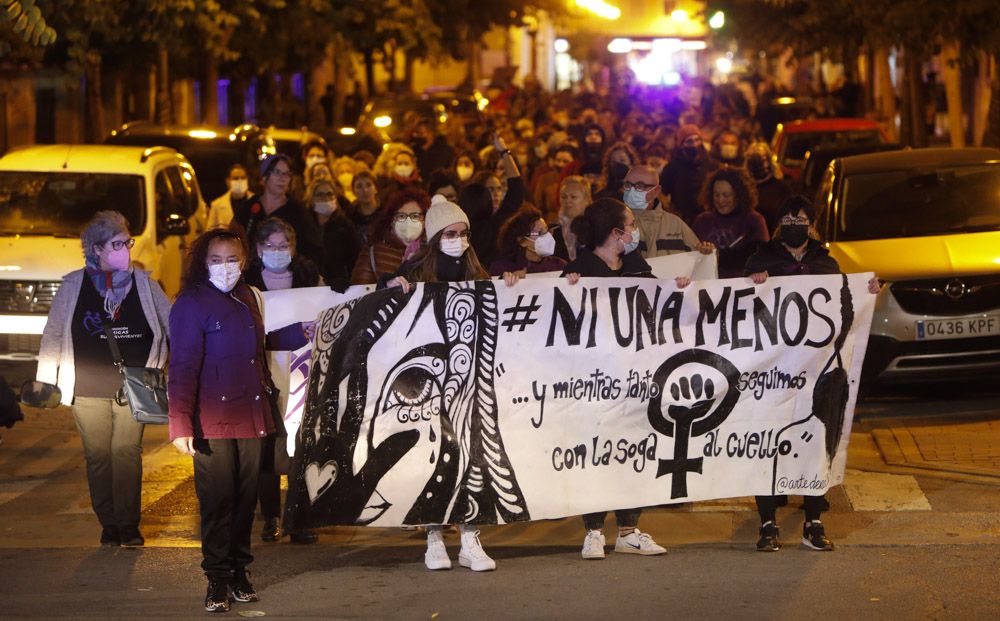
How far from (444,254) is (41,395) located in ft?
6.96

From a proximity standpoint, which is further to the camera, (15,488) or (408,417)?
(15,488)

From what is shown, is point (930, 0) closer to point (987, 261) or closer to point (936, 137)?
point (987, 261)

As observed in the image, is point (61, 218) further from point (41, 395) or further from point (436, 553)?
point (436, 553)

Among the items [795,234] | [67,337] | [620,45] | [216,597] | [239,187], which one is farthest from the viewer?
[620,45]

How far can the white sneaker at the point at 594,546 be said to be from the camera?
27.5ft

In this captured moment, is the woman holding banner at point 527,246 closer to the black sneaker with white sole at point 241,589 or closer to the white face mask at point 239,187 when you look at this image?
the black sneaker with white sole at point 241,589

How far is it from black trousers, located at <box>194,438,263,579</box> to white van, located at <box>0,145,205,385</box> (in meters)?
6.90

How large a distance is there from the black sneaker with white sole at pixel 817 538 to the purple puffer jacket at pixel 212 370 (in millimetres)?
2728

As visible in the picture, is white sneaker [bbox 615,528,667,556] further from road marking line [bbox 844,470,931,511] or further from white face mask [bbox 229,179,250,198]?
white face mask [bbox 229,179,250,198]

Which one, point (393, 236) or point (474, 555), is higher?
point (393, 236)

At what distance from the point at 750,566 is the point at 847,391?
3.56 ft

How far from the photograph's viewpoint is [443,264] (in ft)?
28.3

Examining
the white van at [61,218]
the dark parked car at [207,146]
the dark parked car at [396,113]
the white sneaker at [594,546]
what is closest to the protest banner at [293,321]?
the white sneaker at [594,546]

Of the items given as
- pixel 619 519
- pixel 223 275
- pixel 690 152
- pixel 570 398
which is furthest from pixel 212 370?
pixel 690 152
